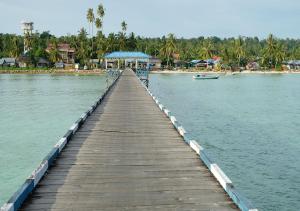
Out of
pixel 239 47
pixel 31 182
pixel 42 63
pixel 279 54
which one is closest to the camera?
pixel 31 182

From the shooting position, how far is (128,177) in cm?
954

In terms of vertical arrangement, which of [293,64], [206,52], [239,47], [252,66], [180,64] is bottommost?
[252,66]

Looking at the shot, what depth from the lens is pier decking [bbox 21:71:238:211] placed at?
778 cm

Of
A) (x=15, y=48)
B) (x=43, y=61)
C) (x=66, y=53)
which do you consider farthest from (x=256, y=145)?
(x=66, y=53)

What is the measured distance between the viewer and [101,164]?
10.8m

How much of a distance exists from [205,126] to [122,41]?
4339 inches

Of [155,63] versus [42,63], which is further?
[155,63]

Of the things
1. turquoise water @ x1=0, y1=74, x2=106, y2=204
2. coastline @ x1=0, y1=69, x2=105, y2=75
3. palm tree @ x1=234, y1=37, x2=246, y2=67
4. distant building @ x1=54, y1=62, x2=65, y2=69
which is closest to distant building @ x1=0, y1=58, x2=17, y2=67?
coastline @ x1=0, y1=69, x2=105, y2=75

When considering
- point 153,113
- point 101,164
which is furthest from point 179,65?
point 101,164

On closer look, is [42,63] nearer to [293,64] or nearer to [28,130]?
[293,64]

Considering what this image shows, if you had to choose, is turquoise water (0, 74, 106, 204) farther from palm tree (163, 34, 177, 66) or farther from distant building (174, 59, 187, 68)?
distant building (174, 59, 187, 68)

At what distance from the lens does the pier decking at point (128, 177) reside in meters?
7.78

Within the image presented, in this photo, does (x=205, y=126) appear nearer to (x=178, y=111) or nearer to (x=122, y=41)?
(x=178, y=111)

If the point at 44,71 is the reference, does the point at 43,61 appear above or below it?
above
